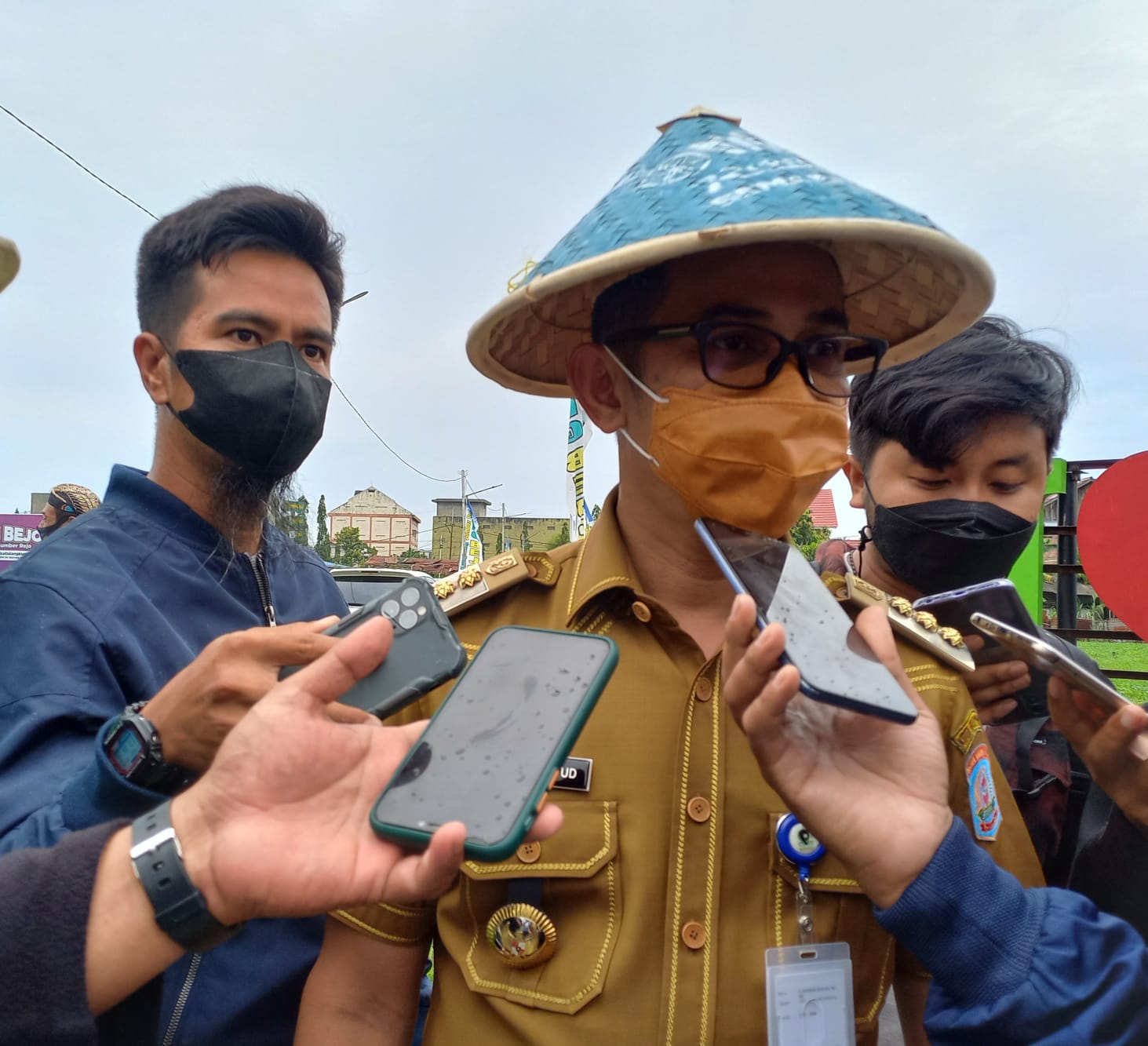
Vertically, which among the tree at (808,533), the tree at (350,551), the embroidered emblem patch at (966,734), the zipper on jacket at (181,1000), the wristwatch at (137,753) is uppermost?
the wristwatch at (137,753)

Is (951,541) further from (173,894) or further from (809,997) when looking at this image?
(173,894)

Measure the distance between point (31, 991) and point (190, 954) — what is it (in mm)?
614

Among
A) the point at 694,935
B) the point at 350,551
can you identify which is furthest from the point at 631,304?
the point at 350,551

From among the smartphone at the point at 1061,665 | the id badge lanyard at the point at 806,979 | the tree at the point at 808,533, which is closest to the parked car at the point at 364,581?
the id badge lanyard at the point at 806,979

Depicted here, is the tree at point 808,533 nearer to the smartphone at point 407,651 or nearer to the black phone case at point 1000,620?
the black phone case at point 1000,620

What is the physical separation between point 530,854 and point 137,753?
2.28ft

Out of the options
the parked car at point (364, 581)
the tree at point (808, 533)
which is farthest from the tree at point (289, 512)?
the tree at point (808, 533)

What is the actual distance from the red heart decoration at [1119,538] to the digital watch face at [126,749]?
95.4 inches

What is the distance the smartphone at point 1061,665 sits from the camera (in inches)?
54.5

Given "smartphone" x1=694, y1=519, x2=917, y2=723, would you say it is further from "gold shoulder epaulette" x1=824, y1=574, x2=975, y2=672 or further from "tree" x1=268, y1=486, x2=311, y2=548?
"tree" x1=268, y1=486, x2=311, y2=548

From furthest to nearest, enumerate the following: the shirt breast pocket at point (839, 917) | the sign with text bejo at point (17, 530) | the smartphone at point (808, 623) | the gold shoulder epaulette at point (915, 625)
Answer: the sign with text bejo at point (17, 530)
the gold shoulder epaulette at point (915, 625)
the shirt breast pocket at point (839, 917)
the smartphone at point (808, 623)

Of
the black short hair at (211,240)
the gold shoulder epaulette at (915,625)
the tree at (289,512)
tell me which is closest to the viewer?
the gold shoulder epaulette at (915,625)

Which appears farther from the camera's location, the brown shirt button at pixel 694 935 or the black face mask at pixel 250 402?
the black face mask at pixel 250 402

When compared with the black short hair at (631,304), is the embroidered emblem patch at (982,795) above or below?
below
